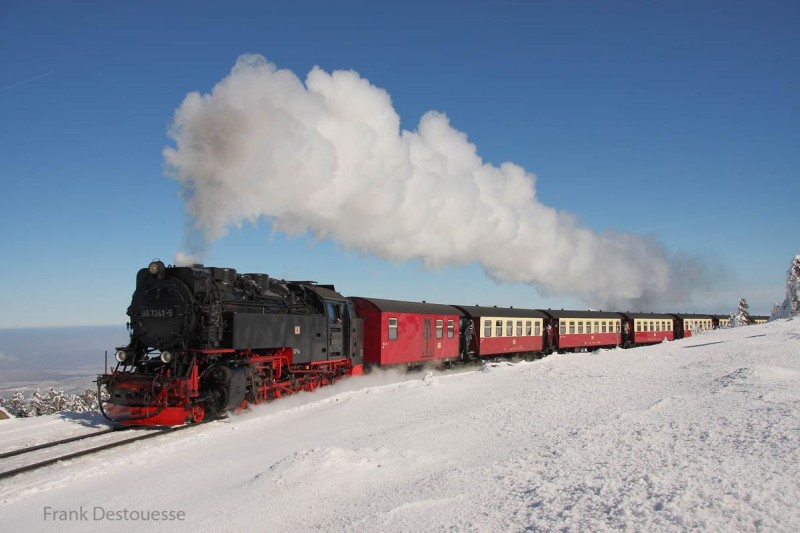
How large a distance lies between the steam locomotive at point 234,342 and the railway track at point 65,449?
373mm

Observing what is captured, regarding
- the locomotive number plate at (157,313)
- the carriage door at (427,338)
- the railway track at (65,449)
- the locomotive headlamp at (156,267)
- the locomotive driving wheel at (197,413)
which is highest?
the locomotive headlamp at (156,267)

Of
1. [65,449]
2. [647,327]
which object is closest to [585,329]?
[647,327]

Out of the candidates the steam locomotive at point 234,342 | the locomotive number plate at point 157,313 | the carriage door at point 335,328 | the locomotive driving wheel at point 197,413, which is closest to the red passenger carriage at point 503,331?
the steam locomotive at point 234,342

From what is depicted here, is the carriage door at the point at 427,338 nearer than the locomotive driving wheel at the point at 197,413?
No

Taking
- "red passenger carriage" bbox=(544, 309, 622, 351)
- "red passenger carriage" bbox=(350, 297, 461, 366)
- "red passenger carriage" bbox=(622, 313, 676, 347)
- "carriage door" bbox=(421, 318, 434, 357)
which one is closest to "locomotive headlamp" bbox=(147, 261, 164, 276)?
"red passenger carriage" bbox=(350, 297, 461, 366)

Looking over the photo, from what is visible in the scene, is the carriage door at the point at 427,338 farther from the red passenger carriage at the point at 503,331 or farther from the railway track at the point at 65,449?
the railway track at the point at 65,449

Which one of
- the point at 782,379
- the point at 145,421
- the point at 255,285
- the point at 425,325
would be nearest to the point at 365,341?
the point at 425,325

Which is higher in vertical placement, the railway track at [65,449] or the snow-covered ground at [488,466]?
the snow-covered ground at [488,466]

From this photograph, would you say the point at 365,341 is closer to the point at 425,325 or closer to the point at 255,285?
the point at 425,325

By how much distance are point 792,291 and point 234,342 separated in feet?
107

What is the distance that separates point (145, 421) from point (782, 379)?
11.7 m

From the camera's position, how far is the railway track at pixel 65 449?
892cm

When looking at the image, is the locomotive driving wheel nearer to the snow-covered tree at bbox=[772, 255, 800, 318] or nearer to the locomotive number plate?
the locomotive number plate

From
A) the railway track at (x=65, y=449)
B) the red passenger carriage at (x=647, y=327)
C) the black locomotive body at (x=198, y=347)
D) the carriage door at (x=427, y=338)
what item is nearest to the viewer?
the railway track at (x=65, y=449)
